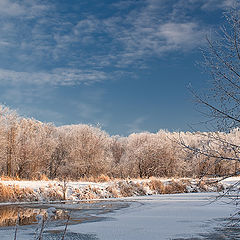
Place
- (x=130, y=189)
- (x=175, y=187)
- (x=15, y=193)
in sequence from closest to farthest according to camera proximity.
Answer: (x=15, y=193) → (x=130, y=189) → (x=175, y=187)

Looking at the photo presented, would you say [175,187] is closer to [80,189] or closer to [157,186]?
[157,186]

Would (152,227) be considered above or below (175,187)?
below

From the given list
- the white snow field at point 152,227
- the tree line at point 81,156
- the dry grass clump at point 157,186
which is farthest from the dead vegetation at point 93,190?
the tree line at point 81,156

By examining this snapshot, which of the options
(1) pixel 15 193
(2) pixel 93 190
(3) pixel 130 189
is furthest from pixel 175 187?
(1) pixel 15 193

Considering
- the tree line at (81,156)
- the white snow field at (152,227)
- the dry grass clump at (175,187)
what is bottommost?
the white snow field at (152,227)

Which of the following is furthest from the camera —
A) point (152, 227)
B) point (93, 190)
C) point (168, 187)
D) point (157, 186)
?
point (168, 187)

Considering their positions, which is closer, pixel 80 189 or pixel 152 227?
pixel 152 227

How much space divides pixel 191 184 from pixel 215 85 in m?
16.8

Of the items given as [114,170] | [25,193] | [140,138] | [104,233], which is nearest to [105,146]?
[114,170]

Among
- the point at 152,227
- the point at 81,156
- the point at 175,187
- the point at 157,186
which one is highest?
the point at 81,156

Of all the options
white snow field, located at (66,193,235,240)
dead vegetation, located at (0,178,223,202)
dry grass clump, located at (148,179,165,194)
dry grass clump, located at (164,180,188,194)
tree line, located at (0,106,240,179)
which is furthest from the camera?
tree line, located at (0,106,240,179)

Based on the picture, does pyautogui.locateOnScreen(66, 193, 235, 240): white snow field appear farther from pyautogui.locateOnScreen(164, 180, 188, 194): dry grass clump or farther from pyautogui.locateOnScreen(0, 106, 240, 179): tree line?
pyautogui.locateOnScreen(0, 106, 240, 179): tree line

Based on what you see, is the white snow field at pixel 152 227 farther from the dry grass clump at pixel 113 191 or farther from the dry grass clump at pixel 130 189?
the dry grass clump at pixel 130 189

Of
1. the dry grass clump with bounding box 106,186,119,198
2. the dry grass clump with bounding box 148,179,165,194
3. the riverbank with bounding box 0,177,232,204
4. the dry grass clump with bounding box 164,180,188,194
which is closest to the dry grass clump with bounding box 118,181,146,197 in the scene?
the riverbank with bounding box 0,177,232,204
